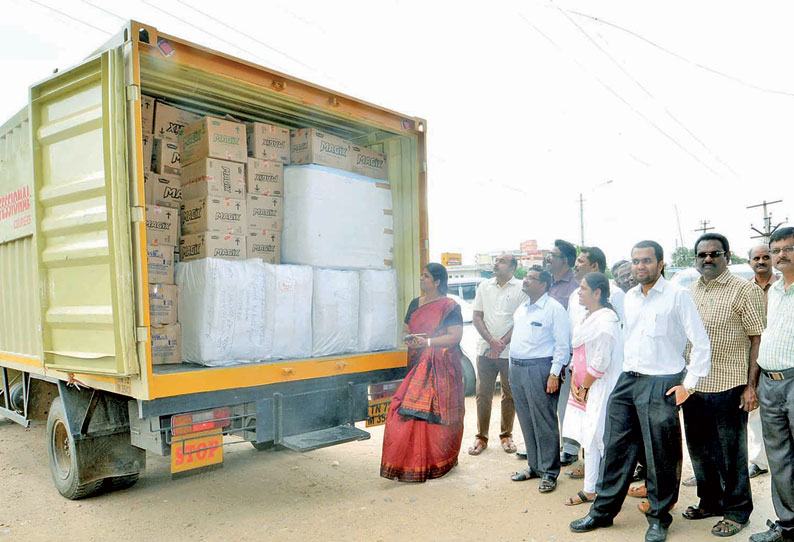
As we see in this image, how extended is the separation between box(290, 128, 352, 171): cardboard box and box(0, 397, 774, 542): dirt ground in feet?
7.77

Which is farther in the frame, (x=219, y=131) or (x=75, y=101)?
(x=219, y=131)

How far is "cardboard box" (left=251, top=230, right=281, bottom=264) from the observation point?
4.12 meters

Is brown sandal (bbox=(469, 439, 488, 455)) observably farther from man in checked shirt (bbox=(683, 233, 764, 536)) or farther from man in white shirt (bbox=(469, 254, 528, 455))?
man in checked shirt (bbox=(683, 233, 764, 536))

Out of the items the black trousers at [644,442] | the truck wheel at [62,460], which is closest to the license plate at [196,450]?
the truck wheel at [62,460]

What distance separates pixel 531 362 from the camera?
4176mm

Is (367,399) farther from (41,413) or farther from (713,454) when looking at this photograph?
(41,413)

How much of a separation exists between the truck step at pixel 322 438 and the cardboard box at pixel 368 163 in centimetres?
199

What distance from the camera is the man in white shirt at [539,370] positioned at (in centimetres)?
404

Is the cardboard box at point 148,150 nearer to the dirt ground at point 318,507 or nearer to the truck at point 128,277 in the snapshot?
the truck at point 128,277

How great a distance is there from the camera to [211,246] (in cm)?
387

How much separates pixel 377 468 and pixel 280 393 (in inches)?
52.7

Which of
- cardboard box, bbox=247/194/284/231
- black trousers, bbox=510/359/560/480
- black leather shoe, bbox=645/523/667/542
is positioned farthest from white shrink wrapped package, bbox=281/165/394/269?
black leather shoe, bbox=645/523/667/542

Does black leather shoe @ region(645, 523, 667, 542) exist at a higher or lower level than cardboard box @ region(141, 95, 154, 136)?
lower

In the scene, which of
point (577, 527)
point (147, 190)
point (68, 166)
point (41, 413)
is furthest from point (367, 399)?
point (41, 413)
